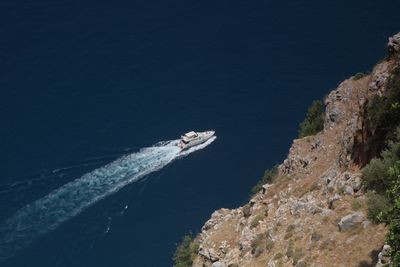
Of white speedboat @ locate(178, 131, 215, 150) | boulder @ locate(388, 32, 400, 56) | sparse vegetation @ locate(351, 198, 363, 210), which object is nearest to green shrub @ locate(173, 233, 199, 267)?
sparse vegetation @ locate(351, 198, 363, 210)

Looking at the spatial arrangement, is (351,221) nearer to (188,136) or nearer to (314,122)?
(314,122)

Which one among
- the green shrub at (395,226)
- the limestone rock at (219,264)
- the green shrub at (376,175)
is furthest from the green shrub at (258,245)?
the green shrub at (395,226)

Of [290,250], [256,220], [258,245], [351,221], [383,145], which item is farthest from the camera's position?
[256,220]

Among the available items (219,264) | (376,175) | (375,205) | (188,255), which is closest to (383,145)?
(376,175)

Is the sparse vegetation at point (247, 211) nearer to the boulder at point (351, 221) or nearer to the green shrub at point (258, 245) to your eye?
the green shrub at point (258, 245)

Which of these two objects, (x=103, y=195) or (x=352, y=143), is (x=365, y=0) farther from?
(x=352, y=143)
